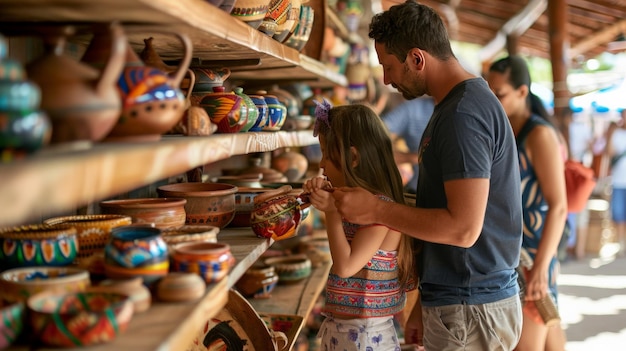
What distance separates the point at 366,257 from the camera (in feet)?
7.28

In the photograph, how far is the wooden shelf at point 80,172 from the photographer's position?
775 mm

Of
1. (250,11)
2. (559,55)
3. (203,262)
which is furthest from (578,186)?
(559,55)

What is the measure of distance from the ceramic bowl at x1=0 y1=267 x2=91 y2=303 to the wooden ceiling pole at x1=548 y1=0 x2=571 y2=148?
267 inches

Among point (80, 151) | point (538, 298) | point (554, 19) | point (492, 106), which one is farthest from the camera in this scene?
point (554, 19)

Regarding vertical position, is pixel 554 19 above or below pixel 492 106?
above

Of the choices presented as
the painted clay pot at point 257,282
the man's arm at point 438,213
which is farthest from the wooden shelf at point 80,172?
the painted clay pot at point 257,282

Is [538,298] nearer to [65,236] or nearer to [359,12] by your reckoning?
[65,236]

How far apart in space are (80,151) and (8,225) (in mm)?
799

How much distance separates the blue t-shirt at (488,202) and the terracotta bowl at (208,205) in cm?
62

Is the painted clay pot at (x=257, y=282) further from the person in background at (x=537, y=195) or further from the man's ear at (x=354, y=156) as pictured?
the person in background at (x=537, y=195)

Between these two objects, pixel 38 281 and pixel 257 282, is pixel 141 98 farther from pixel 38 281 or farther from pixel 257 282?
pixel 257 282

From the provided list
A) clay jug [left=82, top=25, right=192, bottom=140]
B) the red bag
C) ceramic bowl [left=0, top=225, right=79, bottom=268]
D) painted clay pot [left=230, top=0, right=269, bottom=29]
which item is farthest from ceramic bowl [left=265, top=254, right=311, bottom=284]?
clay jug [left=82, top=25, right=192, bottom=140]

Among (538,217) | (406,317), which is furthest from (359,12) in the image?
(406,317)

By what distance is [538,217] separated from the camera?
125 inches
